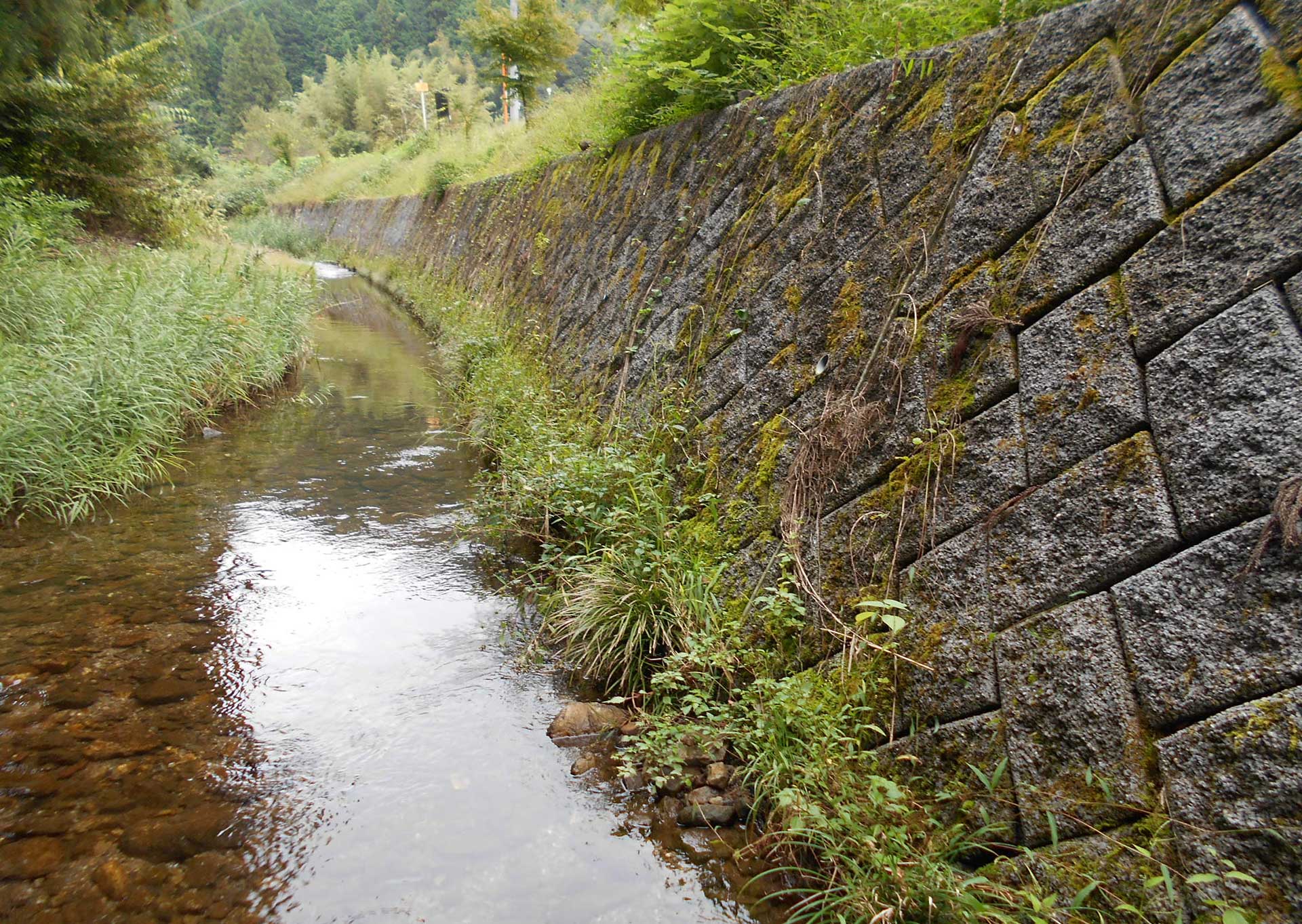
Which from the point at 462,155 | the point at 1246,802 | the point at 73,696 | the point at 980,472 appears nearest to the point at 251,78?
the point at 462,155

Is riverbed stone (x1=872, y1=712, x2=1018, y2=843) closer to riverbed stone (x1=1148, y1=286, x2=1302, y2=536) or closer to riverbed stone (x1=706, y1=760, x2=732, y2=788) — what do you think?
riverbed stone (x1=706, y1=760, x2=732, y2=788)

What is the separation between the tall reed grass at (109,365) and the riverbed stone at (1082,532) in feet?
21.0

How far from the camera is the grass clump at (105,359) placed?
566cm

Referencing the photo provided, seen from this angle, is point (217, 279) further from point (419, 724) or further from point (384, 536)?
point (419, 724)

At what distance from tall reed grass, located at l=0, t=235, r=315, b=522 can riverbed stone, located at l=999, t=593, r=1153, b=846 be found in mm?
6469

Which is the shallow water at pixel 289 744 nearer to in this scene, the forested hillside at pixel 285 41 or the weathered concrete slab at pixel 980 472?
the weathered concrete slab at pixel 980 472

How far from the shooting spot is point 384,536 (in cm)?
573

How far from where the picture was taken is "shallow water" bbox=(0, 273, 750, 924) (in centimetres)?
271

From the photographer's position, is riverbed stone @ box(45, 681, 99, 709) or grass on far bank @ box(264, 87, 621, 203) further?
grass on far bank @ box(264, 87, 621, 203)

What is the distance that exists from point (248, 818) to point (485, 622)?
1.81 metres

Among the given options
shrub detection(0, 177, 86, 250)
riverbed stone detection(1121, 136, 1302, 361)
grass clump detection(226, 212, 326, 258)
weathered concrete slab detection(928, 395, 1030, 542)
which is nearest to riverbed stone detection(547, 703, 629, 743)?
weathered concrete slab detection(928, 395, 1030, 542)

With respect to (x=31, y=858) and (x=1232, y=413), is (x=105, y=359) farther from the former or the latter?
(x=1232, y=413)

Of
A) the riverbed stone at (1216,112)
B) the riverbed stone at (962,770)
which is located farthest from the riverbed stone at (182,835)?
the riverbed stone at (1216,112)

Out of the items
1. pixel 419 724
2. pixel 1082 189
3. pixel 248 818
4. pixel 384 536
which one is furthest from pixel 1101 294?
pixel 384 536
